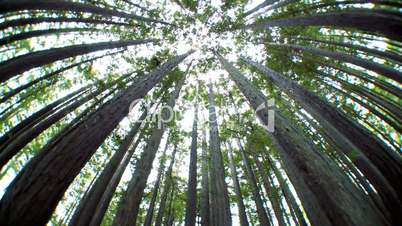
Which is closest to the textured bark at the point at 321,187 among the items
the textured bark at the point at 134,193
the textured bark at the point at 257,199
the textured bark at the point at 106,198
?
the textured bark at the point at 134,193

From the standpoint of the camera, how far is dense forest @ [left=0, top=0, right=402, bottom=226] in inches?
94.9

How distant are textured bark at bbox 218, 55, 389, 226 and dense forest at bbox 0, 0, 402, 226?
1 cm

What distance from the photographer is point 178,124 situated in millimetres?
9906

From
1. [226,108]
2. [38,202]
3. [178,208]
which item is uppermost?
[226,108]

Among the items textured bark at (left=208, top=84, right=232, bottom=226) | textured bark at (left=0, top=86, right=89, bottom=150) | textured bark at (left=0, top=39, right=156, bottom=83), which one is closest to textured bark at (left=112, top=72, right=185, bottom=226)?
textured bark at (left=208, top=84, right=232, bottom=226)

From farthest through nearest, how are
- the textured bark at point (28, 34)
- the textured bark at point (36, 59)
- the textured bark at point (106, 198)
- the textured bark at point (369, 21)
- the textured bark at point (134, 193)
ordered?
the textured bark at point (106, 198) → the textured bark at point (134, 193) → the textured bark at point (28, 34) → the textured bark at point (36, 59) → the textured bark at point (369, 21)

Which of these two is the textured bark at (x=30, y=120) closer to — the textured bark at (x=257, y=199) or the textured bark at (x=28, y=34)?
the textured bark at (x=28, y=34)

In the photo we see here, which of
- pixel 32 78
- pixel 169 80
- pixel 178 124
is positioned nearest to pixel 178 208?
pixel 178 124

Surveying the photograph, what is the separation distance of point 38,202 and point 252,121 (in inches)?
310

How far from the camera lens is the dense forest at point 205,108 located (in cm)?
241

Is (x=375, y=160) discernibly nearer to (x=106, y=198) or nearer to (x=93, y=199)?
(x=93, y=199)

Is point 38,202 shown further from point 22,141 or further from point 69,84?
point 69,84

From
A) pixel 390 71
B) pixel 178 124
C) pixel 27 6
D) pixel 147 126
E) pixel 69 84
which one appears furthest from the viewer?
pixel 178 124

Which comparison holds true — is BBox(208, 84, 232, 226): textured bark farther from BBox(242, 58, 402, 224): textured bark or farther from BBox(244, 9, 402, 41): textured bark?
BBox(244, 9, 402, 41): textured bark
